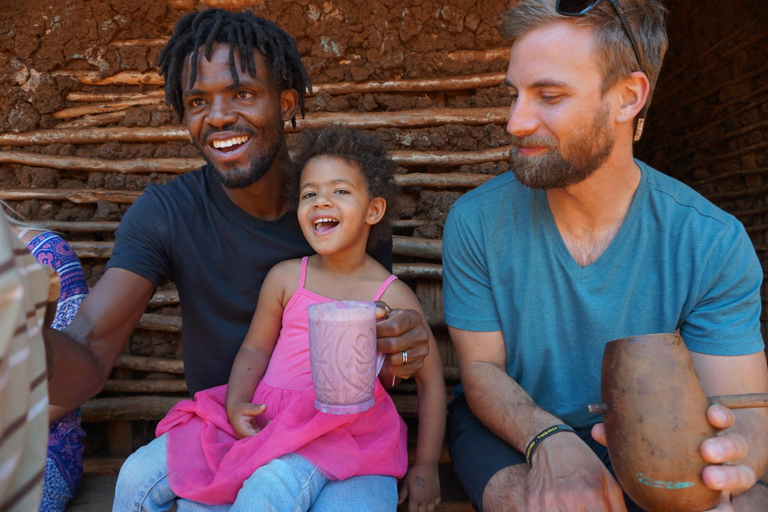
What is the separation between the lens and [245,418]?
1970 mm

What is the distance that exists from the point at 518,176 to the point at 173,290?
2128 millimetres

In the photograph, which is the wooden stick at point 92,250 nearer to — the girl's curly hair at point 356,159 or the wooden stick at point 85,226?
the wooden stick at point 85,226

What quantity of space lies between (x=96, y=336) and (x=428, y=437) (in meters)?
1.20

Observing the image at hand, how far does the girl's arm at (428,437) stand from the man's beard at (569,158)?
620 mm

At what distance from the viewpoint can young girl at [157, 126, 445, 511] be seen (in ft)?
5.99

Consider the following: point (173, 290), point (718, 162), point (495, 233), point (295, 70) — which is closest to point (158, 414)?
point (173, 290)

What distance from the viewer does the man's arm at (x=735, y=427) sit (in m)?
1.27

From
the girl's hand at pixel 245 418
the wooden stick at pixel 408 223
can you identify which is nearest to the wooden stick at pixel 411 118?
the wooden stick at pixel 408 223

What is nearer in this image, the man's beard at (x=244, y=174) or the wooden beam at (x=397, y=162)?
the man's beard at (x=244, y=174)

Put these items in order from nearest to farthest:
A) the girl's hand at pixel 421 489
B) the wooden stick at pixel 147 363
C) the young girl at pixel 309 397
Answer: the young girl at pixel 309 397, the girl's hand at pixel 421 489, the wooden stick at pixel 147 363

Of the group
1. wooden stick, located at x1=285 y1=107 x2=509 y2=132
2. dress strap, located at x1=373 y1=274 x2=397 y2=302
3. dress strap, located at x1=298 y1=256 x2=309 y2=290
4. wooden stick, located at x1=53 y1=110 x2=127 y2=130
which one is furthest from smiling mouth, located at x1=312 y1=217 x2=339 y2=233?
wooden stick, located at x1=53 y1=110 x2=127 y2=130

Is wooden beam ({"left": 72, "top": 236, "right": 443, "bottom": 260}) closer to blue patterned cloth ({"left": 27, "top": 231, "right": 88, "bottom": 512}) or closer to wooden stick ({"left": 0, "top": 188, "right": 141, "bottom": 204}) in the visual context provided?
wooden stick ({"left": 0, "top": 188, "right": 141, "bottom": 204})

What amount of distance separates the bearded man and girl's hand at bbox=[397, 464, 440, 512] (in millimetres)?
115

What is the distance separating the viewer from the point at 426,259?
11.3ft
